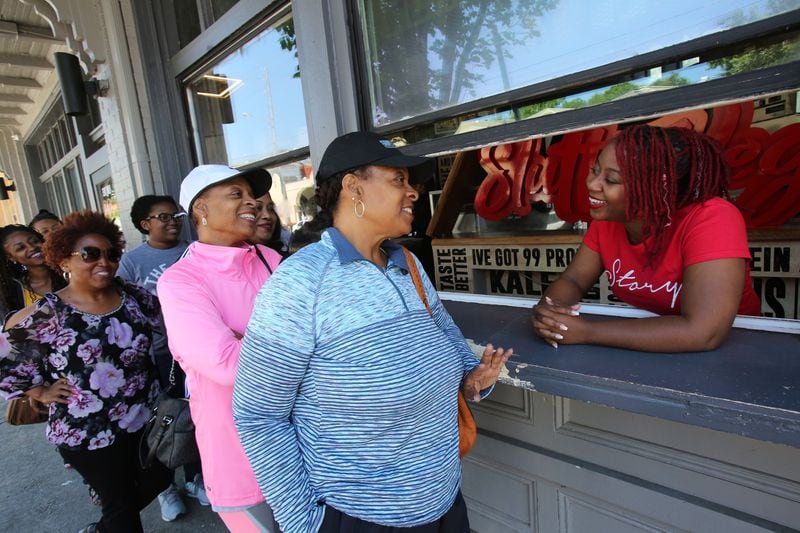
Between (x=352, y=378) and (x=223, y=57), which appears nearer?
(x=352, y=378)

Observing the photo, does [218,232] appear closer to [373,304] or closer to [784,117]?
[373,304]

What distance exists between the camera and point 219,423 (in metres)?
1.50

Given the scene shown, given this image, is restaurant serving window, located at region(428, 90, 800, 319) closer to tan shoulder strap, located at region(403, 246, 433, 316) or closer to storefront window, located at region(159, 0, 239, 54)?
tan shoulder strap, located at region(403, 246, 433, 316)

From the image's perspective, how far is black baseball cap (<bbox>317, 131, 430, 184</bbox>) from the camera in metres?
1.18

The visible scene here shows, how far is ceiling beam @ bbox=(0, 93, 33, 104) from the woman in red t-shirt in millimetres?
11852

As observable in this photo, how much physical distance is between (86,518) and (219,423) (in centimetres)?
251

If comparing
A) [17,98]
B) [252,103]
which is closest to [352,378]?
[252,103]

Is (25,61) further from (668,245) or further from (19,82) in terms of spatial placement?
(668,245)

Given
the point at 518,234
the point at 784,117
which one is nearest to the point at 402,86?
the point at 518,234

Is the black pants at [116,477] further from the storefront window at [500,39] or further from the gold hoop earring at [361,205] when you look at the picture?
the storefront window at [500,39]

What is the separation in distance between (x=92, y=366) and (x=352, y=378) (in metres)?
1.73

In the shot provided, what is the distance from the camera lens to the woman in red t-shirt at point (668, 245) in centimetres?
118

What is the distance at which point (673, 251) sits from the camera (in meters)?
1.32

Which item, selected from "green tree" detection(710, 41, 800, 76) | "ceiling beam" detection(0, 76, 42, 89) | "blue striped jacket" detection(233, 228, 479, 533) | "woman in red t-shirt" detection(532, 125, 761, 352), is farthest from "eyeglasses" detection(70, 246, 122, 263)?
"ceiling beam" detection(0, 76, 42, 89)
